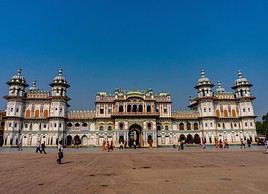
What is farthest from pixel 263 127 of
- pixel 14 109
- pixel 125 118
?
pixel 14 109

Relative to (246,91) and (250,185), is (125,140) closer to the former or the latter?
(246,91)

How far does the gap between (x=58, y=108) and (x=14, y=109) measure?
10.6 metres

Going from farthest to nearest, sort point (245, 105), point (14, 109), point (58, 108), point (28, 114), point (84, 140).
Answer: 1. point (245, 105)
2. point (84, 140)
3. point (28, 114)
4. point (58, 108)
5. point (14, 109)

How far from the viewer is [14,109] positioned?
177ft

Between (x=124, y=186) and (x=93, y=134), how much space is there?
167 ft

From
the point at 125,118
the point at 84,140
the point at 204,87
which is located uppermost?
the point at 204,87

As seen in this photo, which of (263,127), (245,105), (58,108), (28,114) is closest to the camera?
(58,108)

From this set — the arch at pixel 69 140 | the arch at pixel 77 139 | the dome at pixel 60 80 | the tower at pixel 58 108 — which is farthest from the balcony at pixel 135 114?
the dome at pixel 60 80

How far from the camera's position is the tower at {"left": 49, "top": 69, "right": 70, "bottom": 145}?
53.7 metres

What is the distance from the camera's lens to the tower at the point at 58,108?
53688 mm

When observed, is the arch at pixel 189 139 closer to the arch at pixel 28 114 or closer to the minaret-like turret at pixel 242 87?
the minaret-like turret at pixel 242 87

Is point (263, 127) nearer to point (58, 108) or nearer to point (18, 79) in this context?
point (58, 108)

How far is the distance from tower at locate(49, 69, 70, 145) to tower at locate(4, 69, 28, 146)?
7539 mm

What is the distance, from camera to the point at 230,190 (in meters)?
6.73
